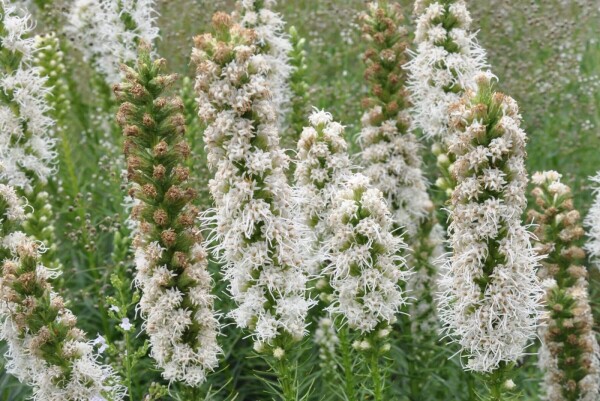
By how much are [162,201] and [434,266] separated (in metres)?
2.06

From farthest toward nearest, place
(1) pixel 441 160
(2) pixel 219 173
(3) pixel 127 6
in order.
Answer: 1. (3) pixel 127 6
2. (1) pixel 441 160
3. (2) pixel 219 173

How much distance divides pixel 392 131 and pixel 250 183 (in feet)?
5.36

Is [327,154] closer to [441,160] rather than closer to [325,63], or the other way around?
[441,160]

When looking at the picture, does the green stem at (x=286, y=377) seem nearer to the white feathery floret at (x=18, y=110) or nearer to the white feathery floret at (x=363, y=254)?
the white feathery floret at (x=363, y=254)

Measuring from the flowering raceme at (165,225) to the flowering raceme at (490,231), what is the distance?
101 cm

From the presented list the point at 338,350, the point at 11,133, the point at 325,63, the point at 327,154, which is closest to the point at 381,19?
the point at 327,154

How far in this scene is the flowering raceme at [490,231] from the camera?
3.16 m

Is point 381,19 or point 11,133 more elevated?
point 381,19

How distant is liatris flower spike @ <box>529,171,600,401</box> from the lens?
427cm

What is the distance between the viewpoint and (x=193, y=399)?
12.2ft

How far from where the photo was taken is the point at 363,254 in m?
3.47

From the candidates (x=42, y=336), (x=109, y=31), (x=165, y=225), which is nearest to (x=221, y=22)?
(x=165, y=225)

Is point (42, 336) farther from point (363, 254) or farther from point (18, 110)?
point (18, 110)

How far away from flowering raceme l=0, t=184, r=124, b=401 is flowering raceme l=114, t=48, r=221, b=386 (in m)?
0.29
